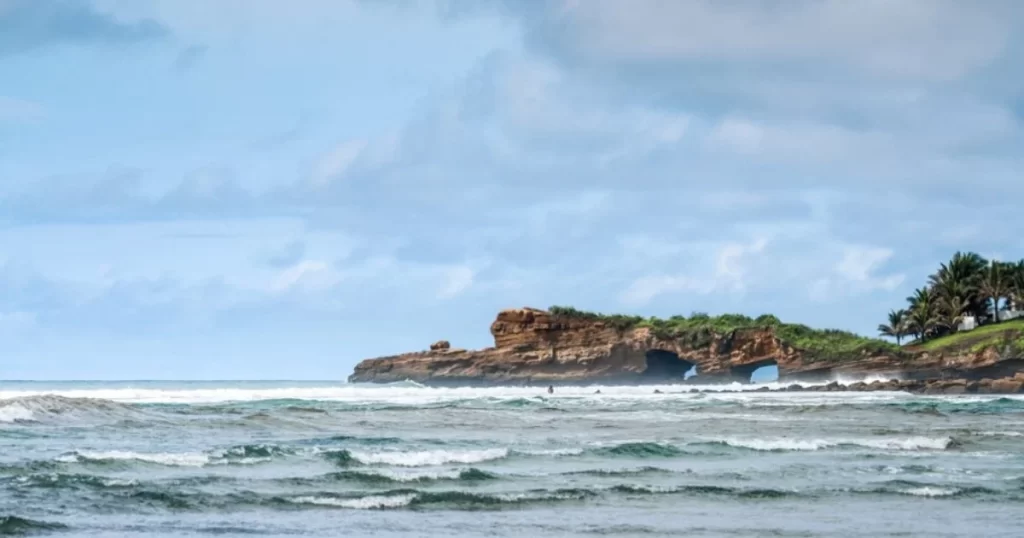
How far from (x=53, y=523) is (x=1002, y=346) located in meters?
62.0

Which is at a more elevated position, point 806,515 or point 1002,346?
point 1002,346

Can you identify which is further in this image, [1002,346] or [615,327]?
[615,327]

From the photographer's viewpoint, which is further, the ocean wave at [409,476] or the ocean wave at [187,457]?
the ocean wave at [187,457]

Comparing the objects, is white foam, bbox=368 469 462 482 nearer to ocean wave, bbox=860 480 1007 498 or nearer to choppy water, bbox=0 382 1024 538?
choppy water, bbox=0 382 1024 538

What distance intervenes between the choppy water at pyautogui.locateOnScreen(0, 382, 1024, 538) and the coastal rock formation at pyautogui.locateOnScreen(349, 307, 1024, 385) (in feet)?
141

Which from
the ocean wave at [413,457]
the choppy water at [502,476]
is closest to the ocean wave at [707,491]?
the choppy water at [502,476]

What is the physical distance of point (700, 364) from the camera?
258 ft

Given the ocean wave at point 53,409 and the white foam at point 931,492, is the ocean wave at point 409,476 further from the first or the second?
the ocean wave at point 53,409

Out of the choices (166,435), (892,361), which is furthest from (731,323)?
(166,435)

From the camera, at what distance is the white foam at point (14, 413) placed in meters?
30.3

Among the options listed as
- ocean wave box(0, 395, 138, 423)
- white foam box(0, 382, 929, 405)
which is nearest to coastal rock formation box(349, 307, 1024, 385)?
white foam box(0, 382, 929, 405)

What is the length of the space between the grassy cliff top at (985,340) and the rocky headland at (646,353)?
6.50 ft

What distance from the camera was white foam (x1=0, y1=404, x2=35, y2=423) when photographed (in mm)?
30266

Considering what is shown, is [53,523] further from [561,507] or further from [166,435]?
[166,435]
